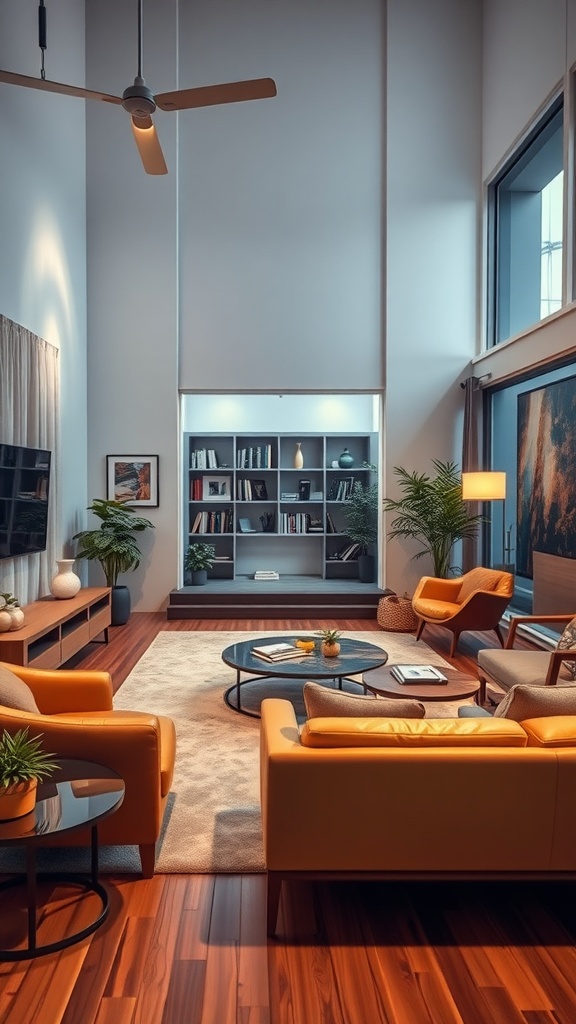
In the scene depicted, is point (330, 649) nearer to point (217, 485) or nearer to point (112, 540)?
point (112, 540)

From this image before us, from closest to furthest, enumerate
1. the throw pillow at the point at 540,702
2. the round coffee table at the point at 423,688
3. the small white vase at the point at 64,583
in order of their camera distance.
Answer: the throw pillow at the point at 540,702, the round coffee table at the point at 423,688, the small white vase at the point at 64,583

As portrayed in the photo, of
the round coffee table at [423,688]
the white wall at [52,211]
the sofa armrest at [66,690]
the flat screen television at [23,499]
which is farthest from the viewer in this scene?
the white wall at [52,211]

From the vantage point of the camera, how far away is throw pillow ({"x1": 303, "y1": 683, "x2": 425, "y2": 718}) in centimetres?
Answer: 246

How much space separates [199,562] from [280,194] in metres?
4.26

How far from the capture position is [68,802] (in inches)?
89.9

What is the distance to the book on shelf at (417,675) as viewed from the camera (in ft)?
12.4

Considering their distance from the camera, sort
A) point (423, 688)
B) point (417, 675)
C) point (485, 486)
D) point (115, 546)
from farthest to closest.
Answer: point (115, 546) → point (485, 486) → point (417, 675) → point (423, 688)

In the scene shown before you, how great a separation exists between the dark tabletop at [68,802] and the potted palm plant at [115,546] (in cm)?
497

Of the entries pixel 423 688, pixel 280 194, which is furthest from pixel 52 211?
pixel 423 688

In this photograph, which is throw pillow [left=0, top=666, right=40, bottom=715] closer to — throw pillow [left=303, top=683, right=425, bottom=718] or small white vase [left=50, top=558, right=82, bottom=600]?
throw pillow [left=303, top=683, right=425, bottom=718]

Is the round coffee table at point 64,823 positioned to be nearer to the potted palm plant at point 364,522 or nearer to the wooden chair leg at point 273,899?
the wooden chair leg at point 273,899

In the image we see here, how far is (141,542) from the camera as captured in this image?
8234 mm

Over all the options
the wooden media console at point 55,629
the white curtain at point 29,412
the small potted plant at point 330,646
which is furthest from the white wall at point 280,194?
the small potted plant at point 330,646

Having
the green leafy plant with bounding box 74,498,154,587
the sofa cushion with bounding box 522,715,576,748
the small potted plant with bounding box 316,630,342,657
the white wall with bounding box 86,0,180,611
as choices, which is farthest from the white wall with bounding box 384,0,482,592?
the sofa cushion with bounding box 522,715,576,748
